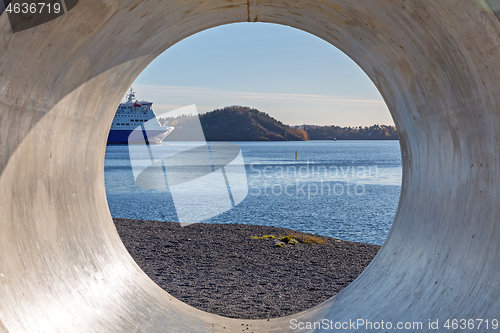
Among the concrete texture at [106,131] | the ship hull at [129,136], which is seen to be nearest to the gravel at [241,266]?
the concrete texture at [106,131]

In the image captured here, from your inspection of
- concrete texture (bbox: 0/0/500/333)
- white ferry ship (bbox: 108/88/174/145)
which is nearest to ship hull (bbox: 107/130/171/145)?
white ferry ship (bbox: 108/88/174/145)

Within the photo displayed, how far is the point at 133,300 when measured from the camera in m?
4.42

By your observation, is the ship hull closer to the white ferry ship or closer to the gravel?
the white ferry ship

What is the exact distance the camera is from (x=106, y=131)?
5.18 metres

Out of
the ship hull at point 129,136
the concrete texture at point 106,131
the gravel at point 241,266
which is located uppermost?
the ship hull at point 129,136

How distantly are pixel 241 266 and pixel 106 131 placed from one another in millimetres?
4953

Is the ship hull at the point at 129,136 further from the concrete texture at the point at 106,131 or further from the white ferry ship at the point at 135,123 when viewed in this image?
the concrete texture at the point at 106,131

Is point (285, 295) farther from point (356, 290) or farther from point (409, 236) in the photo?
point (409, 236)

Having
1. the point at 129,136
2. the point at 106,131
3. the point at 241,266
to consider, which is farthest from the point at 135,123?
the point at 106,131

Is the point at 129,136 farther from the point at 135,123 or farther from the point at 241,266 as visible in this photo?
the point at 241,266

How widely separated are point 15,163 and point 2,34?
1030 millimetres

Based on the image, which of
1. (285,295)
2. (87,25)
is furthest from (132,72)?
(285,295)

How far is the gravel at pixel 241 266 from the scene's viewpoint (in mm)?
6531

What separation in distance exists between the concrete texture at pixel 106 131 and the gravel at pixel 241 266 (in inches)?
67.0
